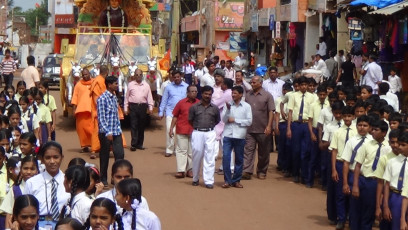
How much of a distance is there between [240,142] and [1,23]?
80900 millimetres

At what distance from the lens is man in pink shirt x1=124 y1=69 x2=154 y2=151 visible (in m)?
18.6

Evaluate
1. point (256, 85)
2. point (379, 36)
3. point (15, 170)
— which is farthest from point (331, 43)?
point (15, 170)

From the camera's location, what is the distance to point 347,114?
11.5 m

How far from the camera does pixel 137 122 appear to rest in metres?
18.7

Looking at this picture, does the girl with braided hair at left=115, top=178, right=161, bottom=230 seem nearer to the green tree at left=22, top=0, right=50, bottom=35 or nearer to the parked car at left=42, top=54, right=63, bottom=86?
the parked car at left=42, top=54, right=63, bottom=86

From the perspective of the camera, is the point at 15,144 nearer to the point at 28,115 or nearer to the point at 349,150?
the point at 28,115

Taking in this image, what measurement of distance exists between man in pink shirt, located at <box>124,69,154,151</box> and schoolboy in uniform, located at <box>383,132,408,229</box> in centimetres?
987

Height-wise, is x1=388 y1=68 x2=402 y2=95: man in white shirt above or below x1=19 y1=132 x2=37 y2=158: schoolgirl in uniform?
above

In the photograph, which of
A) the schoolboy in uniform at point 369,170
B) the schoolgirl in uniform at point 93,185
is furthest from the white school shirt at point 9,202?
the schoolboy in uniform at point 369,170

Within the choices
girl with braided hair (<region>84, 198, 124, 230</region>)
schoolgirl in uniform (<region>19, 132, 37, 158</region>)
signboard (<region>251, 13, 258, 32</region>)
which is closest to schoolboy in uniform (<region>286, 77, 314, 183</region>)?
schoolgirl in uniform (<region>19, 132, 37, 158</region>)

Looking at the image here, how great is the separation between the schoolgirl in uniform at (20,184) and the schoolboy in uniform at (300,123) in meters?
7.08

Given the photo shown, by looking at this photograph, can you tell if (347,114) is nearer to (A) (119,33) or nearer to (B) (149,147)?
(B) (149,147)

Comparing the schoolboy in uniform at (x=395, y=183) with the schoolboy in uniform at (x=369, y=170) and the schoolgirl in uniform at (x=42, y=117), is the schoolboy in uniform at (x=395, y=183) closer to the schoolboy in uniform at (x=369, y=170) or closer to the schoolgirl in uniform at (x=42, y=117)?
the schoolboy in uniform at (x=369, y=170)

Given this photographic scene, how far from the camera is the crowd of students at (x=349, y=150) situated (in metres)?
9.23
